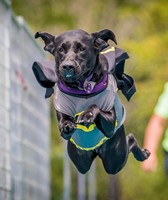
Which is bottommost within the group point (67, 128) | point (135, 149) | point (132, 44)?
point (132, 44)

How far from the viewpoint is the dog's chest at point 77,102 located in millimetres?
5289

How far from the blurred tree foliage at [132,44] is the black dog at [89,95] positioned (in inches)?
398

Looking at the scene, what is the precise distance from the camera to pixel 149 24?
22.0m

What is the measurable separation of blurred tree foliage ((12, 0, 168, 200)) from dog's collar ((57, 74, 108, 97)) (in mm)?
10718

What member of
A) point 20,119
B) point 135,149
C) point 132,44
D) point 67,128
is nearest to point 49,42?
point 67,128

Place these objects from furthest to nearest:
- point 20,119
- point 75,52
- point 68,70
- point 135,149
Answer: point 20,119, point 135,149, point 75,52, point 68,70

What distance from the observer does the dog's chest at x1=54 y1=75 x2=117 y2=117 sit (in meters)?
5.29

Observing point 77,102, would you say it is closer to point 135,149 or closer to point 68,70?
point 68,70

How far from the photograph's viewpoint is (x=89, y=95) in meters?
5.28

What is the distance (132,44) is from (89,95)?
15166mm

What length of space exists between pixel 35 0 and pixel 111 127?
1753cm

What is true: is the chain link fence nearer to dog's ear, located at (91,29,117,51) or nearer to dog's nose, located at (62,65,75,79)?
dog's ear, located at (91,29,117,51)

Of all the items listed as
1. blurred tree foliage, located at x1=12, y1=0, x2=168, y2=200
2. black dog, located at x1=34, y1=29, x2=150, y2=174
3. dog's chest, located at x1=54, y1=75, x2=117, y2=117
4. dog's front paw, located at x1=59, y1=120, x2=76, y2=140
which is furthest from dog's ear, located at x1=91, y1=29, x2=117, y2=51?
blurred tree foliage, located at x1=12, y1=0, x2=168, y2=200

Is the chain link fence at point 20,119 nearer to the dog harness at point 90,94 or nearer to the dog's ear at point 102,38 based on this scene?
the dog harness at point 90,94
